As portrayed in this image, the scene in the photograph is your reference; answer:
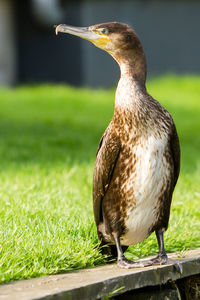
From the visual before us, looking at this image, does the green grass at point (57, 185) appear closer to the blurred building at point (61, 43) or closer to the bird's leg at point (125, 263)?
the bird's leg at point (125, 263)

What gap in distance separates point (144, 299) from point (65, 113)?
343 inches

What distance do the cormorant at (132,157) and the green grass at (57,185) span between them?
0.35 metres

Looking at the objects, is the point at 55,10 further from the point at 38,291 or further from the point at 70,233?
the point at 38,291

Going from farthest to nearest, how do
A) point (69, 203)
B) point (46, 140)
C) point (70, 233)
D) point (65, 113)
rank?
point (65, 113), point (46, 140), point (69, 203), point (70, 233)

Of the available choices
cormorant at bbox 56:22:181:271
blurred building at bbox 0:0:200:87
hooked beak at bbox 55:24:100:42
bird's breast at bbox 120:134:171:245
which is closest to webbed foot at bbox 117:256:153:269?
cormorant at bbox 56:22:181:271

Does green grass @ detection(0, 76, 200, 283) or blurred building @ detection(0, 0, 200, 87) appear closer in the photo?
green grass @ detection(0, 76, 200, 283)

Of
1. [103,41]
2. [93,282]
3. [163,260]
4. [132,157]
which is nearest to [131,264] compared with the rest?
[163,260]

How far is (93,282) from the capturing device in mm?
3043

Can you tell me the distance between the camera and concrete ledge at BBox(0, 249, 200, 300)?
2.88 m

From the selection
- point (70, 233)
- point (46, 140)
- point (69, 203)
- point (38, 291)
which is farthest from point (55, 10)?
point (38, 291)

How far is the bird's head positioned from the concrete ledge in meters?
1.25

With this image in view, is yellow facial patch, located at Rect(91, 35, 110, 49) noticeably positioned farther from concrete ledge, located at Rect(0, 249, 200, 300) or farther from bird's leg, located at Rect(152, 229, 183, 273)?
concrete ledge, located at Rect(0, 249, 200, 300)

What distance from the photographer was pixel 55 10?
15688 millimetres

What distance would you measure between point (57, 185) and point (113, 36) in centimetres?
245
